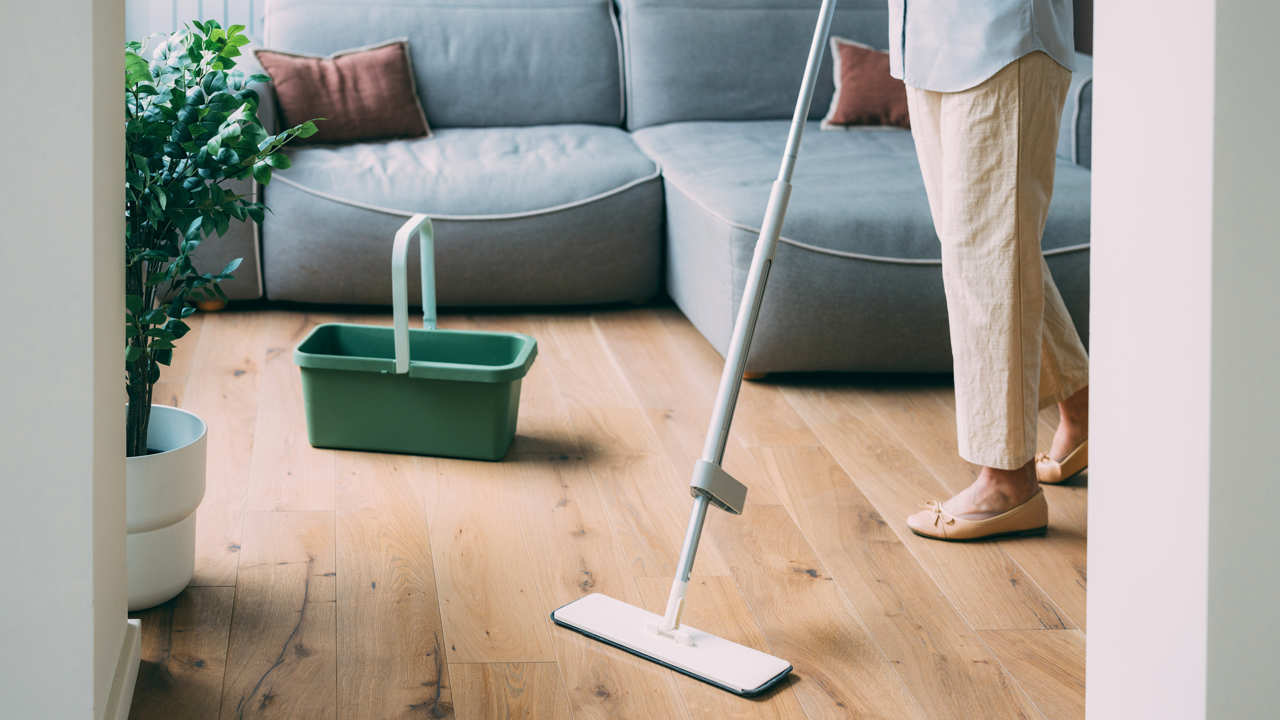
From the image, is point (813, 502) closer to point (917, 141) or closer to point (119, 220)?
point (917, 141)

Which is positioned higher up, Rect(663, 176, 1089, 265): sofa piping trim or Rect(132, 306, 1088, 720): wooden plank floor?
Rect(663, 176, 1089, 265): sofa piping trim

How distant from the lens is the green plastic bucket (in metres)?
2.13

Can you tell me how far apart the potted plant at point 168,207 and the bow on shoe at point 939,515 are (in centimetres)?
110

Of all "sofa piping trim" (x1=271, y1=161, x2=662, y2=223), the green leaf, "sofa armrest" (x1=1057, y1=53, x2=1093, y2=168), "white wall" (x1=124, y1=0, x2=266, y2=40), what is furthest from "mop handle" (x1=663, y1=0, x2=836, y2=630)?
"white wall" (x1=124, y1=0, x2=266, y2=40)

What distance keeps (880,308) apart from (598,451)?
735 millimetres

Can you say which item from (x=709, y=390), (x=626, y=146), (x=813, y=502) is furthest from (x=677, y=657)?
(x=626, y=146)

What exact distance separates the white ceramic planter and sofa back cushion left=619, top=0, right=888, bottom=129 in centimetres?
234

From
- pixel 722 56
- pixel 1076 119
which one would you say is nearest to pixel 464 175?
pixel 722 56

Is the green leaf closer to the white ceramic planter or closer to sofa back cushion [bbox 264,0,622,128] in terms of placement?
the white ceramic planter

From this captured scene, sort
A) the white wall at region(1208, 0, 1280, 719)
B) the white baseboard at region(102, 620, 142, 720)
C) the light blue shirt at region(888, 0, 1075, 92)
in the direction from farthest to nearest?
1. the light blue shirt at region(888, 0, 1075, 92)
2. the white baseboard at region(102, 620, 142, 720)
3. the white wall at region(1208, 0, 1280, 719)

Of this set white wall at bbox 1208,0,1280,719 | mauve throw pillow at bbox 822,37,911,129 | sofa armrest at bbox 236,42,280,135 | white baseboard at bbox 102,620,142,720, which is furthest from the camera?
mauve throw pillow at bbox 822,37,911,129

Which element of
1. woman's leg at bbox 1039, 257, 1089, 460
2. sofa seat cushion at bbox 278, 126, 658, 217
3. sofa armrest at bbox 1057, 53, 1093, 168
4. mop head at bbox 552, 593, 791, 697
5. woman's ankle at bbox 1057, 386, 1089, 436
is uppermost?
sofa armrest at bbox 1057, 53, 1093, 168

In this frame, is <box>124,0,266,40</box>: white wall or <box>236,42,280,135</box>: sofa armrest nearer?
<box>236,42,280,135</box>: sofa armrest
